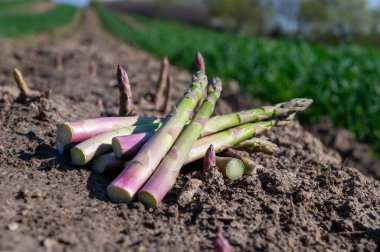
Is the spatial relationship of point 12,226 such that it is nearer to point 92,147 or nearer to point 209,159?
point 92,147

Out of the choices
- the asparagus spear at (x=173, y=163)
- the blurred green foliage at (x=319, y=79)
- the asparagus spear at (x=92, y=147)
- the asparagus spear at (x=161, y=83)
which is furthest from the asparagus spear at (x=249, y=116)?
the blurred green foliage at (x=319, y=79)

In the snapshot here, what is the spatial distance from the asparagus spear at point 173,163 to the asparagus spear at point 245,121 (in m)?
0.19

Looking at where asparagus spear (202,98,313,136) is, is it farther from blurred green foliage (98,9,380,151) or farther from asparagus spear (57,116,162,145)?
blurred green foliage (98,9,380,151)

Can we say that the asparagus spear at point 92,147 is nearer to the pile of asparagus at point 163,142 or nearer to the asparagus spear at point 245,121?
the pile of asparagus at point 163,142

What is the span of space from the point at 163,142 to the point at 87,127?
68 centimetres

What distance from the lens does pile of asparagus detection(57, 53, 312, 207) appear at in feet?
10.7

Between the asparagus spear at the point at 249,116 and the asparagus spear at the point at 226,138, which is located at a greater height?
the asparagus spear at the point at 249,116

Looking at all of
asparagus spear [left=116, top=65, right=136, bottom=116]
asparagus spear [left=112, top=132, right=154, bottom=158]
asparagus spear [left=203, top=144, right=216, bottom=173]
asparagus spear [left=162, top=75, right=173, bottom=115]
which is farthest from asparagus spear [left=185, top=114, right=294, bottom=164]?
asparagus spear [left=162, top=75, right=173, bottom=115]

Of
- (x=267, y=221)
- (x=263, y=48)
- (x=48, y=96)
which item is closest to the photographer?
(x=267, y=221)

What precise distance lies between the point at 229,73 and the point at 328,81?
3.36 metres

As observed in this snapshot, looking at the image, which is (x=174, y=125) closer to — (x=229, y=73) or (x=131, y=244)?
(x=131, y=244)

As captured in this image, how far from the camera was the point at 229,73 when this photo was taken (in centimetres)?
1259

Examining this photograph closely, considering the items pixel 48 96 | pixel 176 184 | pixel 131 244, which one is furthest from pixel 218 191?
pixel 48 96

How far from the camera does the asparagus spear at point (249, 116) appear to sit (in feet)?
13.0
